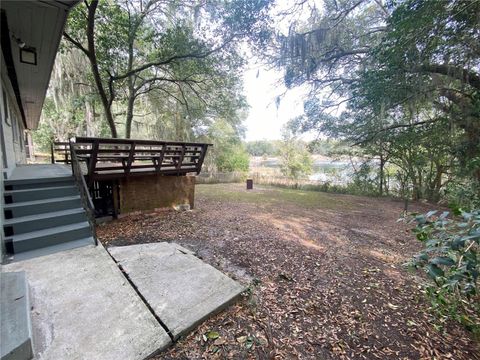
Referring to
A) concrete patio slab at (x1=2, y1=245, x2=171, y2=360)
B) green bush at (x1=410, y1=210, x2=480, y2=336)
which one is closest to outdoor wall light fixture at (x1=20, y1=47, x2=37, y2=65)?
concrete patio slab at (x1=2, y1=245, x2=171, y2=360)

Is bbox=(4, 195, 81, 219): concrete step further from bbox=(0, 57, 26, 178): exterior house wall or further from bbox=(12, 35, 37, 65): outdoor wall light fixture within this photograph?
bbox=(12, 35, 37, 65): outdoor wall light fixture

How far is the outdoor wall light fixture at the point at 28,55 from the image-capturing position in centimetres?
337

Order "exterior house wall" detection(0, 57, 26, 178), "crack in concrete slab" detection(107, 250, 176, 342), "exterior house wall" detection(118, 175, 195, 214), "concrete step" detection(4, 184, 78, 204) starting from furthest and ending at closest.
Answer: "exterior house wall" detection(118, 175, 195, 214) → "exterior house wall" detection(0, 57, 26, 178) → "concrete step" detection(4, 184, 78, 204) → "crack in concrete slab" detection(107, 250, 176, 342)

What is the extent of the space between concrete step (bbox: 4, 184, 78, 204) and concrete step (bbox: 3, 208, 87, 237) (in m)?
0.40

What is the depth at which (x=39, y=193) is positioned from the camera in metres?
3.56

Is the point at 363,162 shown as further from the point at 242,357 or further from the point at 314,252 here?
the point at 242,357

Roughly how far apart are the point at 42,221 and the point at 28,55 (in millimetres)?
2687

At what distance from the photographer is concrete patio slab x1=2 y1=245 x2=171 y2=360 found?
1.61 m

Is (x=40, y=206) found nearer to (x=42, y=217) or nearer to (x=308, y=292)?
(x=42, y=217)

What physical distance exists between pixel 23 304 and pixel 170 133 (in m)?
13.8

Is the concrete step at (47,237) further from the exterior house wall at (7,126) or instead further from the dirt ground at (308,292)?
the exterior house wall at (7,126)

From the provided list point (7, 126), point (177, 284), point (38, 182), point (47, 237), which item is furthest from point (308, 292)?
point (7, 126)

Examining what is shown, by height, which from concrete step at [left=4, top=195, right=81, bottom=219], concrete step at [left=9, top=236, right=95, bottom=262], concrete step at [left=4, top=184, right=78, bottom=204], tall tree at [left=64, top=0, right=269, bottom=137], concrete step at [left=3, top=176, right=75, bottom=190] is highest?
tall tree at [left=64, top=0, right=269, bottom=137]

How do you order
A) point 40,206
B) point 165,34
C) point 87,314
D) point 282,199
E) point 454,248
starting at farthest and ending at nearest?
point 282,199
point 165,34
point 40,206
point 87,314
point 454,248
